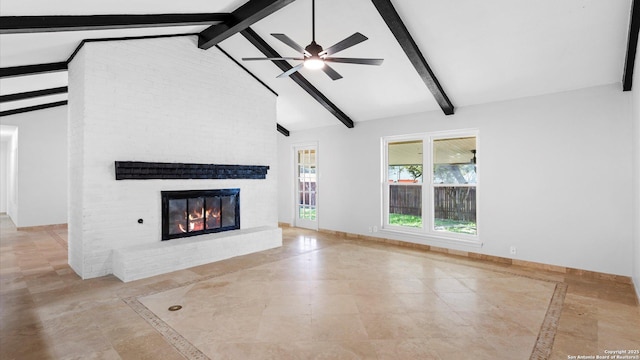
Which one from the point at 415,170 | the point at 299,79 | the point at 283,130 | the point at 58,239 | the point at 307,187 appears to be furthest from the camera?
the point at 283,130

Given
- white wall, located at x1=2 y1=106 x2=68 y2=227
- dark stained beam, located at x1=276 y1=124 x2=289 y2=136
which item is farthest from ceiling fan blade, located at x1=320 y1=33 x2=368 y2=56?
white wall, located at x1=2 y1=106 x2=68 y2=227

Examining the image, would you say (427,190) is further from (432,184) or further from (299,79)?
(299,79)

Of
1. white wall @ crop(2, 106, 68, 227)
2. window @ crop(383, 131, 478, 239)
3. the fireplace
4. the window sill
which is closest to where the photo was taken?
the fireplace

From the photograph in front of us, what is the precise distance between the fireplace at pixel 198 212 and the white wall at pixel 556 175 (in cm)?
370

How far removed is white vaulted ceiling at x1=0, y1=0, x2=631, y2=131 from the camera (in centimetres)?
341

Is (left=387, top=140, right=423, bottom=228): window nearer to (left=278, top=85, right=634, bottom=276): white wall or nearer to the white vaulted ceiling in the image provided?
(left=278, top=85, right=634, bottom=276): white wall

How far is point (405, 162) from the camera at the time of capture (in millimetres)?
6391

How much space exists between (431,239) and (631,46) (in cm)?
384

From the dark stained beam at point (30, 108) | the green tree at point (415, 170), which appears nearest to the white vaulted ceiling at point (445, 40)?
the green tree at point (415, 170)

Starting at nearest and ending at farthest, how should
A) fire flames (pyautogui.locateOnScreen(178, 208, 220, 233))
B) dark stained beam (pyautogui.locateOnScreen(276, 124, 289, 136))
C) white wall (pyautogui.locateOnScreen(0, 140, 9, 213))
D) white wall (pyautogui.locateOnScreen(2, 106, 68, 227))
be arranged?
fire flames (pyautogui.locateOnScreen(178, 208, 220, 233)) → white wall (pyautogui.locateOnScreen(2, 106, 68, 227)) → dark stained beam (pyautogui.locateOnScreen(276, 124, 289, 136)) → white wall (pyautogui.locateOnScreen(0, 140, 9, 213))

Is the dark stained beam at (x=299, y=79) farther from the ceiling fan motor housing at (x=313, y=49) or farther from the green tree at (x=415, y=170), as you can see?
Answer: the ceiling fan motor housing at (x=313, y=49)

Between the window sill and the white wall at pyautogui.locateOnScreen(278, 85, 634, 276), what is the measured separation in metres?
0.04

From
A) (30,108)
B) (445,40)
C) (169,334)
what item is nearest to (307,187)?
(445,40)

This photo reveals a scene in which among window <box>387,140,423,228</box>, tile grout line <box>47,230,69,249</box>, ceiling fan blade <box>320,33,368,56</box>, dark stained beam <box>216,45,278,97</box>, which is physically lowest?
tile grout line <box>47,230,69,249</box>
